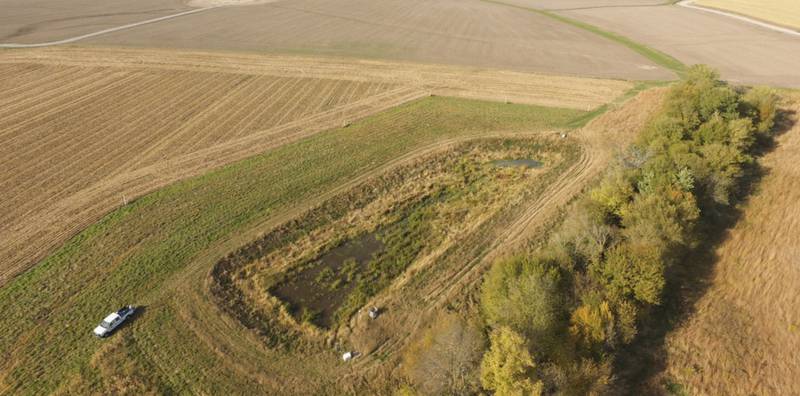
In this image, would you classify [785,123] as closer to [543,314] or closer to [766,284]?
[766,284]

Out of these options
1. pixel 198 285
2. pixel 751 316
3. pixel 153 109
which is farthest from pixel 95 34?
pixel 751 316

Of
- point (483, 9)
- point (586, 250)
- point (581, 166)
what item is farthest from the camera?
point (483, 9)

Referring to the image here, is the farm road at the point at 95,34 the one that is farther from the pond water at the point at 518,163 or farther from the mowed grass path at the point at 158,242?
the pond water at the point at 518,163

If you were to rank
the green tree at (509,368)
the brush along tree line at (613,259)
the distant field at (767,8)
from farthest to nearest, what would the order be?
1. the distant field at (767,8)
2. the brush along tree line at (613,259)
3. the green tree at (509,368)

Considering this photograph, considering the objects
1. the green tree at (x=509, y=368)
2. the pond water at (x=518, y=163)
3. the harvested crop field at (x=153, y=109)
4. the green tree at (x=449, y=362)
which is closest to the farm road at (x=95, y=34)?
the harvested crop field at (x=153, y=109)

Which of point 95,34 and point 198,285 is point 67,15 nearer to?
point 95,34

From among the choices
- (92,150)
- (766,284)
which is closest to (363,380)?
(766,284)
